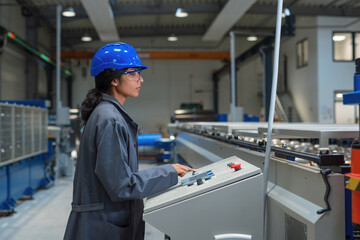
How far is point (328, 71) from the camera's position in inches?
368

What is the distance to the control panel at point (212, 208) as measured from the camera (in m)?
1.12

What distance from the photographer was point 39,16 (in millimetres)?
8867

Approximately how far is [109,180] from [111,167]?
43 millimetres

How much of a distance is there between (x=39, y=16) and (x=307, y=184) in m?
9.20

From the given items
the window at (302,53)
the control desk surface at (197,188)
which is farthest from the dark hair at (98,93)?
the window at (302,53)

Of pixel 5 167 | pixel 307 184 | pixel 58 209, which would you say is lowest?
pixel 58 209

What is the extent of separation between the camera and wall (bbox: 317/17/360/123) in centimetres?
934

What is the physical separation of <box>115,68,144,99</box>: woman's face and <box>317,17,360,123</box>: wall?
8.96m

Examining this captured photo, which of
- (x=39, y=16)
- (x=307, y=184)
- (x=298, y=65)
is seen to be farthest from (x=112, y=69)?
(x=298, y=65)

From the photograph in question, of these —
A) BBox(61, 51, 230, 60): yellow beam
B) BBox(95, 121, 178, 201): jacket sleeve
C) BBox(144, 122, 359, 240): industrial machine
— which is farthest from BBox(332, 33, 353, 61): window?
BBox(95, 121, 178, 201): jacket sleeve

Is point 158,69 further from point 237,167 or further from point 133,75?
point 237,167

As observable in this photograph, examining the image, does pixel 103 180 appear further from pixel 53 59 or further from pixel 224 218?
pixel 53 59

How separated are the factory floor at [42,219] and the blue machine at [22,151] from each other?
6.2 inches

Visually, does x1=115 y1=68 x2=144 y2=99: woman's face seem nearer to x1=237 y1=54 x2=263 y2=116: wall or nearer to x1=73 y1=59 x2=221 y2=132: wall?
x1=73 y1=59 x2=221 y2=132: wall
